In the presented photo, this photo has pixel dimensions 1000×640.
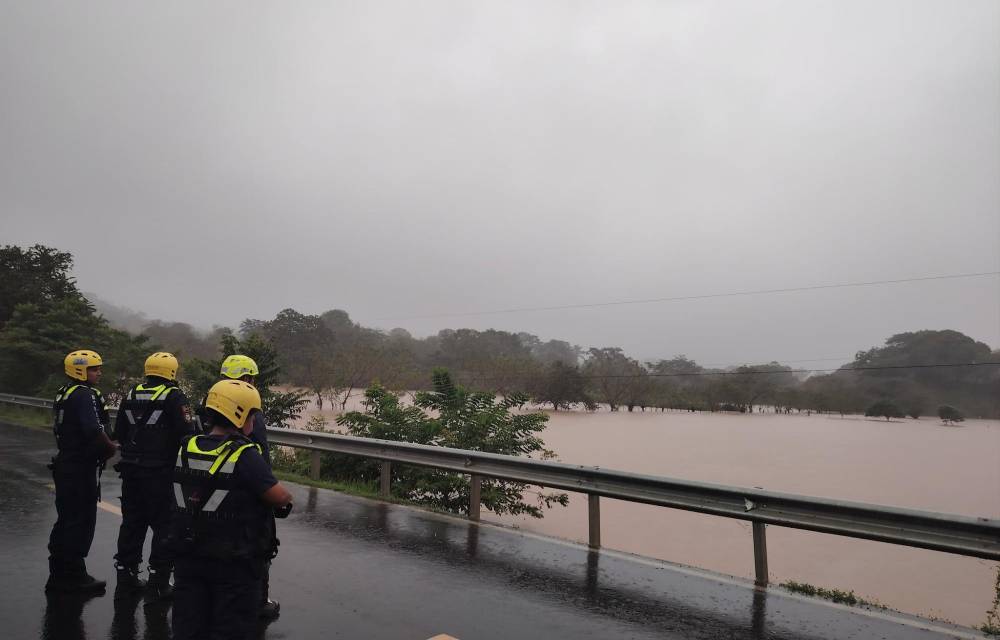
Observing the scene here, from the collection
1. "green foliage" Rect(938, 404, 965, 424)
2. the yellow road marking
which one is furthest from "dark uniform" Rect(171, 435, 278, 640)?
"green foliage" Rect(938, 404, 965, 424)

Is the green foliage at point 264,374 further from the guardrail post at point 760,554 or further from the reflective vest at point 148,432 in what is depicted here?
the guardrail post at point 760,554

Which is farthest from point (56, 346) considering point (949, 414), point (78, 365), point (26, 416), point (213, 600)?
point (949, 414)

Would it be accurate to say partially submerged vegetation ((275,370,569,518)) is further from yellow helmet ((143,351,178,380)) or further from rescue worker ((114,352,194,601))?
yellow helmet ((143,351,178,380))

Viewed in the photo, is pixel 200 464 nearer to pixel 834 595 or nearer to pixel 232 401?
pixel 232 401

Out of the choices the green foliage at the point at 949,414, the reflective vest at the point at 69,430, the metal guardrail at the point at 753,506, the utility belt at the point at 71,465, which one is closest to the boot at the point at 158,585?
the utility belt at the point at 71,465

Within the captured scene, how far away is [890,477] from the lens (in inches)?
1011

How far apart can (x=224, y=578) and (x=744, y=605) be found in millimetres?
4325

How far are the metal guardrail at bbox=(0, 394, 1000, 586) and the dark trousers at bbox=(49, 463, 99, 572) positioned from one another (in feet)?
14.0

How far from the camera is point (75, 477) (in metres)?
5.54

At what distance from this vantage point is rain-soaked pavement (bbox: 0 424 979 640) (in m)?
4.83

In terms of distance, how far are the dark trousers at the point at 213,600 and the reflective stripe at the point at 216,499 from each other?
0.27m

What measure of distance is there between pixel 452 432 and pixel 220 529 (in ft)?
33.4

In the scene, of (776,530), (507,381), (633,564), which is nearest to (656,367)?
(507,381)

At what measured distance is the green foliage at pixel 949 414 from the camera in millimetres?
52253
